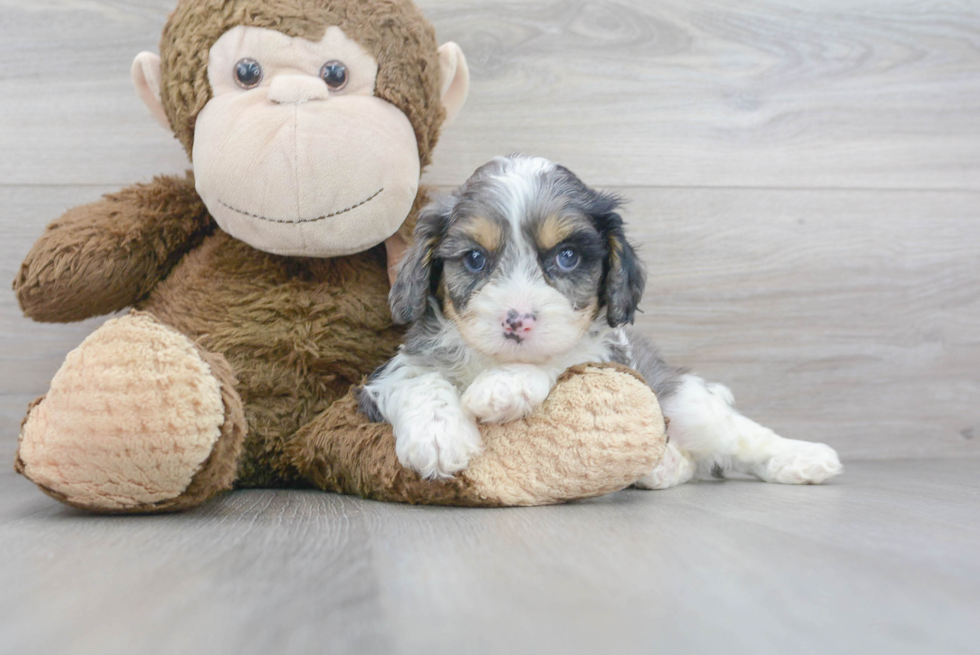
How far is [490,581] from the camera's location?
964 millimetres

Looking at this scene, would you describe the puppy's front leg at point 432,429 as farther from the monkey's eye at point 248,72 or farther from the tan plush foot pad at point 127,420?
the monkey's eye at point 248,72

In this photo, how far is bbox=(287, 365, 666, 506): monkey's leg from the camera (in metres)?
1.45

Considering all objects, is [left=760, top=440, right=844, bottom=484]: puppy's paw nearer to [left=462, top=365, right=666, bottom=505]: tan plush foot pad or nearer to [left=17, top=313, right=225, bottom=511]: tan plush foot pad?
[left=462, top=365, right=666, bottom=505]: tan plush foot pad

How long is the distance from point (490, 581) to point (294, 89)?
1.13 meters

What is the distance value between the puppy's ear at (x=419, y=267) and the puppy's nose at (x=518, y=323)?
0.26 m

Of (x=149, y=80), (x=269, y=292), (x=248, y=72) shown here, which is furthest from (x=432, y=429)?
(x=149, y=80)

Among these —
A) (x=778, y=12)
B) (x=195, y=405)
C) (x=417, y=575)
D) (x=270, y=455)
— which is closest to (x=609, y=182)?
(x=778, y=12)

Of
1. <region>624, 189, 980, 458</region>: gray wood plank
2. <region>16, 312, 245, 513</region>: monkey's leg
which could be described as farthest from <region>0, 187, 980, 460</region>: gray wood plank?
<region>16, 312, 245, 513</region>: monkey's leg

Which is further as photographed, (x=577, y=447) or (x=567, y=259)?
(x=567, y=259)

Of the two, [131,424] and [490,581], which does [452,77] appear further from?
[490,581]

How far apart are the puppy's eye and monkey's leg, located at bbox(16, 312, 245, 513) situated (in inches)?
25.5

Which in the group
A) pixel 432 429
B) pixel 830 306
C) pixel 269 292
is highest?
pixel 269 292

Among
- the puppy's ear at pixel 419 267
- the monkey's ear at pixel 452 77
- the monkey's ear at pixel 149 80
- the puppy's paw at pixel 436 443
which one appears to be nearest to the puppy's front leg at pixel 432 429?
the puppy's paw at pixel 436 443

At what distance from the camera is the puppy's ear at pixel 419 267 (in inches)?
64.2
